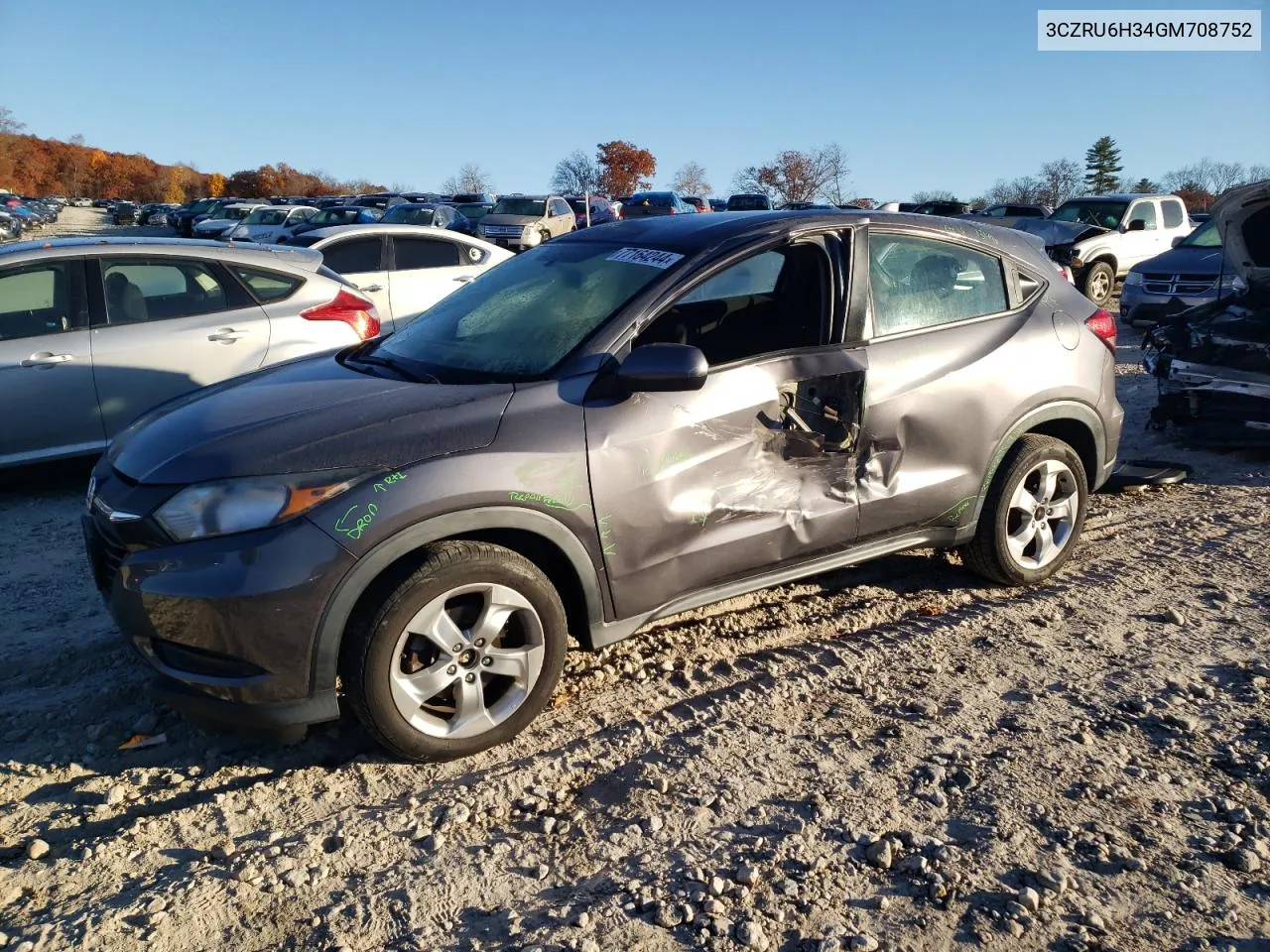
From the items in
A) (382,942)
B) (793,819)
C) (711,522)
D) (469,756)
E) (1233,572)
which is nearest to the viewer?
(382,942)

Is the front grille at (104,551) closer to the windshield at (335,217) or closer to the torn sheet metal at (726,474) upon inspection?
the torn sheet metal at (726,474)

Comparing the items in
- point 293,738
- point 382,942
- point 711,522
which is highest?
point 711,522

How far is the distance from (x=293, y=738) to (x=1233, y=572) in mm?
4424

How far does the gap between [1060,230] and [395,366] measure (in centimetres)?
1721

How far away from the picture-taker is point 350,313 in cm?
714

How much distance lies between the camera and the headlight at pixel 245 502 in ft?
9.83

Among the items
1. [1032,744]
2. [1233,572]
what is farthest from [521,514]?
[1233,572]

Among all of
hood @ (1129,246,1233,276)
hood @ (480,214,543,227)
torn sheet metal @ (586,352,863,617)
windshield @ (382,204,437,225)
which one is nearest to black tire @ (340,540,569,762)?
torn sheet metal @ (586,352,863,617)

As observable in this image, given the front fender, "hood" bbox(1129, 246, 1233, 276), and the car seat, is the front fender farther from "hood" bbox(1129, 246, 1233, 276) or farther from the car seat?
"hood" bbox(1129, 246, 1233, 276)

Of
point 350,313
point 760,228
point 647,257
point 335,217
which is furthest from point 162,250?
point 335,217

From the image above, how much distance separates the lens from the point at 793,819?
292 cm

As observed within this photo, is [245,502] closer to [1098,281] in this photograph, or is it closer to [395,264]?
[395,264]

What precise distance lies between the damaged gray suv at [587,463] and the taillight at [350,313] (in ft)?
9.19

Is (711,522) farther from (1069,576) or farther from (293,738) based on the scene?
(1069,576)
